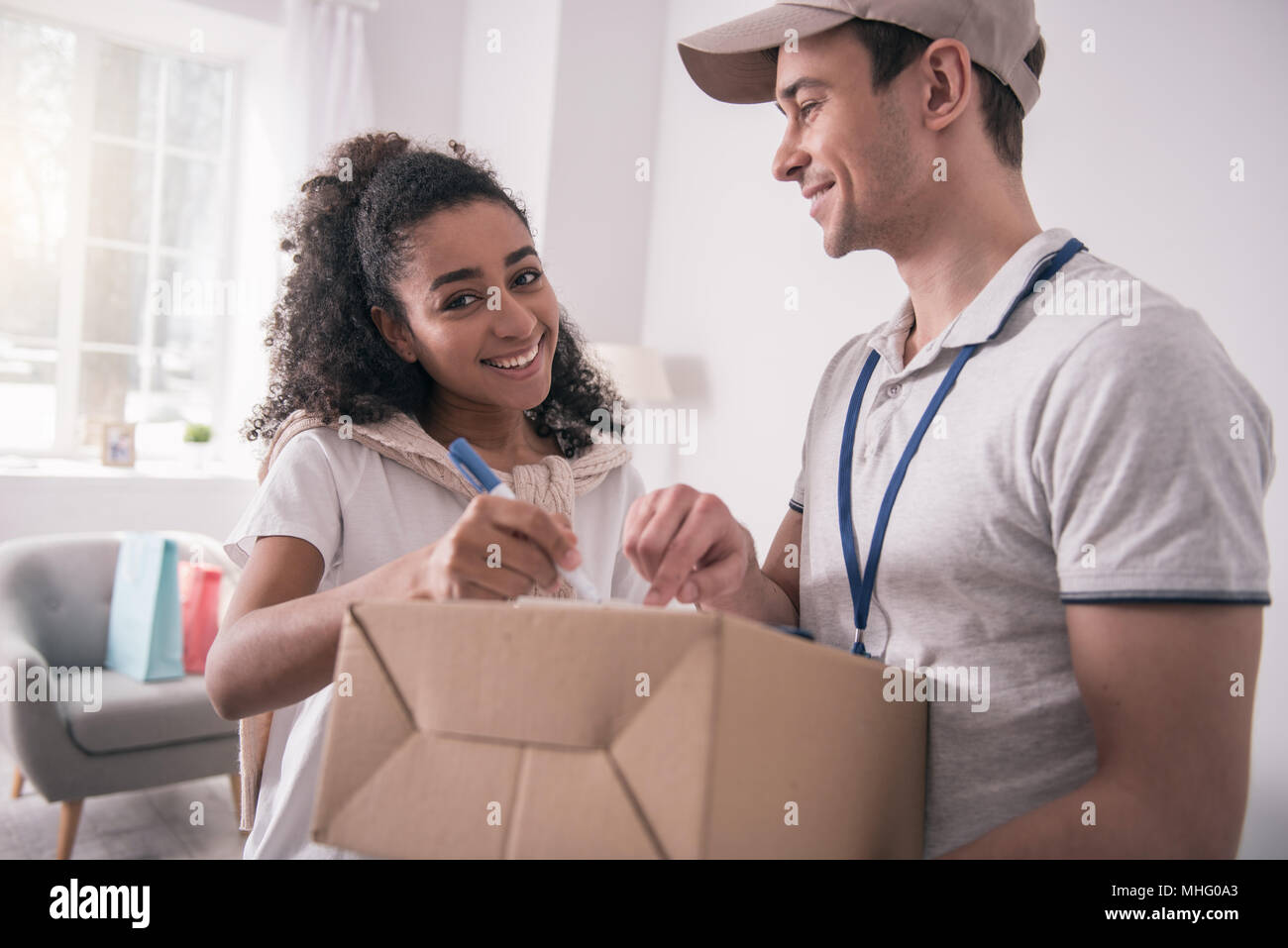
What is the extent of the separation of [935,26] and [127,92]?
4324 mm

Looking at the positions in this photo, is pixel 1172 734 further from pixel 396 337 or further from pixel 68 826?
pixel 68 826

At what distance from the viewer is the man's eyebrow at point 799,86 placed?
38.8 inches

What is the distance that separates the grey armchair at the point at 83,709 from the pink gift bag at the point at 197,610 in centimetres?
5

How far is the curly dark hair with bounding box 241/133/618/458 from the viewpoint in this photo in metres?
1.22

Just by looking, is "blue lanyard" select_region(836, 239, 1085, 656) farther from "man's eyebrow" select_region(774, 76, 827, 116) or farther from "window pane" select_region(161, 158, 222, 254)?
"window pane" select_region(161, 158, 222, 254)

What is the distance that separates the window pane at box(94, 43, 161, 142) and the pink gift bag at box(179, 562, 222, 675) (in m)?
2.31

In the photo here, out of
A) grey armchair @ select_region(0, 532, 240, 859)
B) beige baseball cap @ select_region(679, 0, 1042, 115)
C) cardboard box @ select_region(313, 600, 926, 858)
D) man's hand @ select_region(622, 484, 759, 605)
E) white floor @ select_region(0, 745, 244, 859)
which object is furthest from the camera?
white floor @ select_region(0, 745, 244, 859)

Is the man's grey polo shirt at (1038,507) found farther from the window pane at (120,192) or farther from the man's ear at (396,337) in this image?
the window pane at (120,192)

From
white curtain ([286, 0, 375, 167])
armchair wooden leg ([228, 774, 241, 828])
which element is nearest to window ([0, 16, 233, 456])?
white curtain ([286, 0, 375, 167])

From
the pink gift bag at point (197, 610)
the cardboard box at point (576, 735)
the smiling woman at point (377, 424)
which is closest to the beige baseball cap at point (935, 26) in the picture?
the smiling woman at point (377, 424)

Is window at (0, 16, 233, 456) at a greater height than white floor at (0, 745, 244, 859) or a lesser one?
greater

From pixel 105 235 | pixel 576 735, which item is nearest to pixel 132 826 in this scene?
pixel 105 235

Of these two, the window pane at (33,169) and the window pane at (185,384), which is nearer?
the window pane at (33,169)
